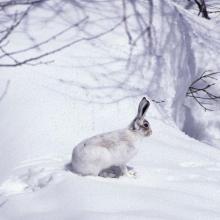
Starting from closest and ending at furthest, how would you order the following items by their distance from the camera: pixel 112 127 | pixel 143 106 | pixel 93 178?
1. pixel 93 178
2. pixel 143 106
3. pixel 112 127

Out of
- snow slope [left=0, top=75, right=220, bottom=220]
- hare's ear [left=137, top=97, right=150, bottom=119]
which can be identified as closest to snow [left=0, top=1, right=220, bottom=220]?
snow slope [left=0, top=75, right=220, bottom=220]

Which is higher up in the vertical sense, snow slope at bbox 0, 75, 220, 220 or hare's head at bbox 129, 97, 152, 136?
hare's head at bbox 129, 97, 152, 136

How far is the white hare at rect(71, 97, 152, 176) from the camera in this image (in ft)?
10.3

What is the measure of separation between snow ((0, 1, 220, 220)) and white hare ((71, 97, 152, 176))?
7 cm

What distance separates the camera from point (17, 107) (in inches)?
159

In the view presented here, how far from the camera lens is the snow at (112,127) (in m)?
2.92

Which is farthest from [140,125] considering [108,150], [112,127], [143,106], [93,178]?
[112,127]

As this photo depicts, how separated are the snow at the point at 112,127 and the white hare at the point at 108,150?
7 centimetres

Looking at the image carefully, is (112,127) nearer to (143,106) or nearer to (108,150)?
(143,106)

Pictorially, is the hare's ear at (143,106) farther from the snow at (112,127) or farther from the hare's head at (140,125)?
the snow at (112,127)

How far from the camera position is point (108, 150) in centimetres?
318

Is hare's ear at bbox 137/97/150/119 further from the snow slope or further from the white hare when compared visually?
the snow slope

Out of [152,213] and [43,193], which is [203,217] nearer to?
[152,213]

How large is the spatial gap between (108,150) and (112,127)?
939 mm
